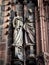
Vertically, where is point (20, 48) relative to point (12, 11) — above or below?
below

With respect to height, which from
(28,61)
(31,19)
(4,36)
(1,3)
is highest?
(1,3)

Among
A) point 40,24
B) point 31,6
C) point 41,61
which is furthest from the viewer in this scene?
point 31,6

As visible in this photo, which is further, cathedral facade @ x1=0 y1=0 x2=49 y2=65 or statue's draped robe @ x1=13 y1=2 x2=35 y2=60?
statue's draped robe @ x1=13 y1=2 x2=35 y2=60

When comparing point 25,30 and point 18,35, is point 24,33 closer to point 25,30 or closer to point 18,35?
point 25,30

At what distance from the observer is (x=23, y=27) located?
7.87 meters

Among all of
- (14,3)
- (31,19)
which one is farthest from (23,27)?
(14,3)

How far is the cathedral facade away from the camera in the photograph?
748 centimetres

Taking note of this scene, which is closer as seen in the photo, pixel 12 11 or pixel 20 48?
pixel 20 48

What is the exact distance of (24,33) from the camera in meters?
7.85

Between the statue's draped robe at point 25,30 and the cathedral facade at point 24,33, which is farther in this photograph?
the statue's draped robe at point 25,30

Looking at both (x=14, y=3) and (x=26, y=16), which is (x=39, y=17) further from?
(x=14, y=3)

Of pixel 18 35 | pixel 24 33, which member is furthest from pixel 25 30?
pixel 18 35

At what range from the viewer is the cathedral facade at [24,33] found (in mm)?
7477

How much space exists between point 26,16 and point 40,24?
0.59 m
